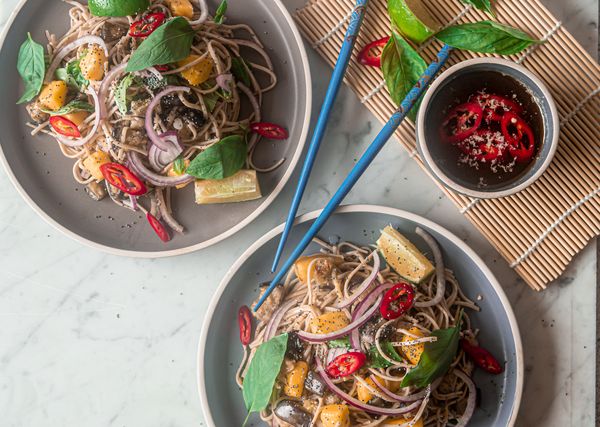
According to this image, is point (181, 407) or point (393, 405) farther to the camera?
point (181, 407)

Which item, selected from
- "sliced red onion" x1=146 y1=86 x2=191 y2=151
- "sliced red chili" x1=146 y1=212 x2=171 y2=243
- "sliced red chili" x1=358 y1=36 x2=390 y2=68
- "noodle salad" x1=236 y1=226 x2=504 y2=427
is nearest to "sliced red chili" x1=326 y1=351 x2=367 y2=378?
"noodle salad" x1=236 y1=226 x2=504 y2=427

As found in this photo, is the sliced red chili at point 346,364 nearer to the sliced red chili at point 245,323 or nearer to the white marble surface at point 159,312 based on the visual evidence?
the sliced red chili at point 245,323

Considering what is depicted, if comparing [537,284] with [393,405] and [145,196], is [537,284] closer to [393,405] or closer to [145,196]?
[393,405]

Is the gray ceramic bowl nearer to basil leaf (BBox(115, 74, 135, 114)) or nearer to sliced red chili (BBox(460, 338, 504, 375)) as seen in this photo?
sliced red chili (BBox(460, 338, 504, 375))

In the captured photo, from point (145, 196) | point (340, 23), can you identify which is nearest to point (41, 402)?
point (145, 196)

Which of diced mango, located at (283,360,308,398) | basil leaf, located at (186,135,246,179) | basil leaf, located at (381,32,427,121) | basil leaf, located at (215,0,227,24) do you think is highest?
basil leaf, located at (215,0,227,24)

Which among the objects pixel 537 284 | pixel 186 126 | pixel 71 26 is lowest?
pixel 537 284

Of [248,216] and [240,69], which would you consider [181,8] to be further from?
[248,216]
